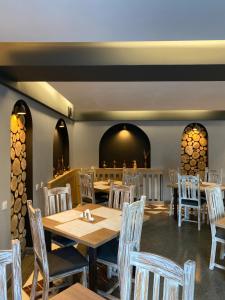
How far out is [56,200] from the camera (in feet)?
10.5

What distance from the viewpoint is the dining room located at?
Answer: 1720 millimetres

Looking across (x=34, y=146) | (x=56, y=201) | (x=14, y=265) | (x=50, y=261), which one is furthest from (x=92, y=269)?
(x=34, y=146)

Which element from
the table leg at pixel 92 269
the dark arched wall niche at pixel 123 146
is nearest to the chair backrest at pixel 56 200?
the table leg at pixel 92 269

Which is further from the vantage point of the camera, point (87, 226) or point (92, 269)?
point (87, 226)

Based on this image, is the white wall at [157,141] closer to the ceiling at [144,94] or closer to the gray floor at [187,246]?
the ceiling at [144,94]

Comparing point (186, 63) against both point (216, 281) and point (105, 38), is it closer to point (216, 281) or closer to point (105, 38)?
point (105, 38)

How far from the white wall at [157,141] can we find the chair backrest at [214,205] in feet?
12.5

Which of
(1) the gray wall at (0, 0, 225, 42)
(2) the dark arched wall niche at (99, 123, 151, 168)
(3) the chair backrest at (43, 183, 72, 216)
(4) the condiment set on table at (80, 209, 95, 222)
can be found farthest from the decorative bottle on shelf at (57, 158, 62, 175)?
(1) the gray wall at (0, 0, 225, 42)

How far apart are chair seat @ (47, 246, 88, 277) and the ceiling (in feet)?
8.46

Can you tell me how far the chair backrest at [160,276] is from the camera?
107cm

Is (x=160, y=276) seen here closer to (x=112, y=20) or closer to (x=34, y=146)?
(x=112, y=20)

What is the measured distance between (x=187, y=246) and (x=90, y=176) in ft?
6.83

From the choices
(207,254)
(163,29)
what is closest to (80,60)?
(163,29)

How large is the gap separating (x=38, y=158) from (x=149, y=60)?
248cm
